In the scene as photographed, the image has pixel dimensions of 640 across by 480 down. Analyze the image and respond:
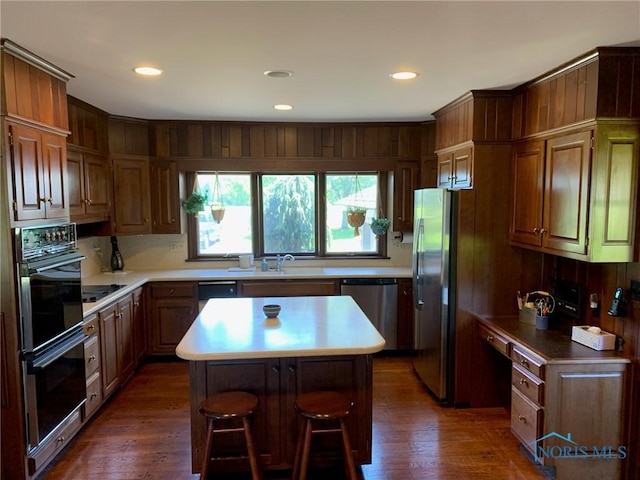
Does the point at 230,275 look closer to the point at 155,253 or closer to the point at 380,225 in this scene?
the point at 155,253

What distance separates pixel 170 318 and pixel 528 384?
3277 millimetres

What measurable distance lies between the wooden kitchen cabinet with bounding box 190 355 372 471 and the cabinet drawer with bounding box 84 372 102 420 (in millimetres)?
1107

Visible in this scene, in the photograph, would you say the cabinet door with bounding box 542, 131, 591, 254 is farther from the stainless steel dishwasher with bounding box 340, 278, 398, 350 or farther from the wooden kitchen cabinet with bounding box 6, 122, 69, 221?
the wooden kitchen cabinet with bounding box 6, 122, 69, 221

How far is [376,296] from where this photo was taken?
4.47m

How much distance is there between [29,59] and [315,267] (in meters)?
3.26

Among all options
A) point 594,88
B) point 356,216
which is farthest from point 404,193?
point 594,88

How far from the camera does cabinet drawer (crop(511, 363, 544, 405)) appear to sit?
8.39ft

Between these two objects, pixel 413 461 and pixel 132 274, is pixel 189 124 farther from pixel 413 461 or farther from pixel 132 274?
pixel 413 461

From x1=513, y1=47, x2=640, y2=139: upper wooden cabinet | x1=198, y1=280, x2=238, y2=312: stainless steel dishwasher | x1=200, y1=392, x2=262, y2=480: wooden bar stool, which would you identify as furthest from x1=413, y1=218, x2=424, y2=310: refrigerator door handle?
x1=200, y1=392, x2=262, y2=480: wooden bar stool

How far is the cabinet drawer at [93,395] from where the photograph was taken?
3.07 meters

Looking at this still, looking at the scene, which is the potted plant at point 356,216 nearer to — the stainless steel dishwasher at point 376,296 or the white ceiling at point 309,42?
the stainless steel dishwasher at point 376,296

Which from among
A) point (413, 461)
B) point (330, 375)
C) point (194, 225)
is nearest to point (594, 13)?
point (330, 375)

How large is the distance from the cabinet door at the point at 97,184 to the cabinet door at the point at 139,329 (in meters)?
0.85

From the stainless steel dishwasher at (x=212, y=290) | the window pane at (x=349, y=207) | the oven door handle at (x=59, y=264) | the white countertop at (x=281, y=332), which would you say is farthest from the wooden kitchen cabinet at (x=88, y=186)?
the window pane at (x=349, y=207)
